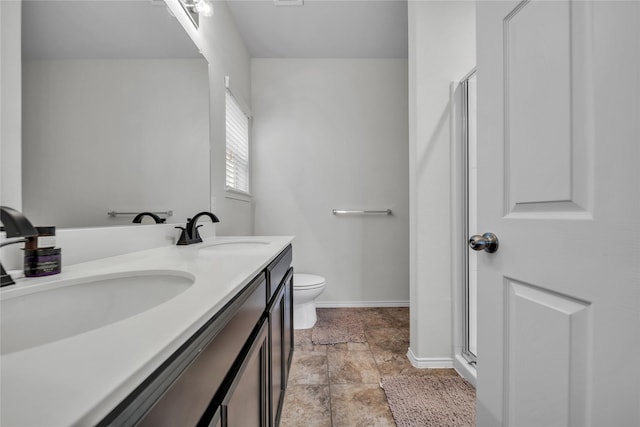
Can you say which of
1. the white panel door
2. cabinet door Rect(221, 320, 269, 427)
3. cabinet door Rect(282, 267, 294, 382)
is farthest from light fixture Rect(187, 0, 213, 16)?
cabinet door Rect(221, 320, 269, 427)

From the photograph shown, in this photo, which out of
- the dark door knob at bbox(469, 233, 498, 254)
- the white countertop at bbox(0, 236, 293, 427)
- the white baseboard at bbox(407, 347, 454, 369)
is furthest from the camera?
the white baseboard at bbox(407, 347, 454, 369)

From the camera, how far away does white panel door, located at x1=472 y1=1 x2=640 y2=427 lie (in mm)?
517

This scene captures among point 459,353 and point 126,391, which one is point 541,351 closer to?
point 126,391

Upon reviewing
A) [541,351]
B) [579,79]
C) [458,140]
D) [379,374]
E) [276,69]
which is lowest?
[379,374]

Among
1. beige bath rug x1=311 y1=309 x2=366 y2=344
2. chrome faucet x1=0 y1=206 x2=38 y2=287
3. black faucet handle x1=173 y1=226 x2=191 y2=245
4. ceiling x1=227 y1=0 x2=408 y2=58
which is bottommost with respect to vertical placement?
beige bath rug x1=311 y1=309 x2=366 y2=344

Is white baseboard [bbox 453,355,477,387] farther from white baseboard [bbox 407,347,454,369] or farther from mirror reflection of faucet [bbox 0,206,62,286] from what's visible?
mirror reflection of faucet [bbox 0,206,62,286]

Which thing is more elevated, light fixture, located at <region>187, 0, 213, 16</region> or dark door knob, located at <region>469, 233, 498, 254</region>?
light fixture, located at <region>187, 0, 213, 16</region>

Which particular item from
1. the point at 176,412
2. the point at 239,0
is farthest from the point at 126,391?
the point at 239,0

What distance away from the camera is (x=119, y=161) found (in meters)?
1.00

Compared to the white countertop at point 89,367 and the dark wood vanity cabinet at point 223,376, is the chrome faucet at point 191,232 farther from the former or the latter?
the white countertop at point 89,367

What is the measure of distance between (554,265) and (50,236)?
3.85 feet

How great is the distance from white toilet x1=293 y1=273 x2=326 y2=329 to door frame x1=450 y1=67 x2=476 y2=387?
0.99 metres

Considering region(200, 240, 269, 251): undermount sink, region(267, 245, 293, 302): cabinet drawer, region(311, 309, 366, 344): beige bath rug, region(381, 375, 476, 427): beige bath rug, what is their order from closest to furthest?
1. region(267, 245, 293, 302): cabinet drawer
2. region(381, 375, 476, 427): beige bath rug
3. region(200, 240, 269, 251): undermount sink
4. region(311, 309, 366, 344): beige bath rug

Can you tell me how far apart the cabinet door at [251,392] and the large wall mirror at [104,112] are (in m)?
0.65
